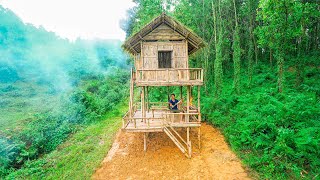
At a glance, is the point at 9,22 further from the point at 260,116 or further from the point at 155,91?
the point at 260,116

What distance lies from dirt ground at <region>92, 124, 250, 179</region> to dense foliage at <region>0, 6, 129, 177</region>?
7.40m

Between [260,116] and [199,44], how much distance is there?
649 cm

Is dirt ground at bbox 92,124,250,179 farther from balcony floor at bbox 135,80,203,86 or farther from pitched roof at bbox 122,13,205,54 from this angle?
pitched roof at bbox 122,13,205,54

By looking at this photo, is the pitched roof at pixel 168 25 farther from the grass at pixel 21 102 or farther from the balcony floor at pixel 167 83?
the grass at pixel 21 102

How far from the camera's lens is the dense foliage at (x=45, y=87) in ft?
53.9

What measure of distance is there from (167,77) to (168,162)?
539cm

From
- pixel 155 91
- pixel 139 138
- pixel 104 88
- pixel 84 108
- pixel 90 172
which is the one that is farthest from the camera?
pixel 104 88

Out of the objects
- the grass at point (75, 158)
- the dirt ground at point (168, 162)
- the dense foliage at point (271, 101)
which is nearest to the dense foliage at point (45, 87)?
the grass at point (75, 158)

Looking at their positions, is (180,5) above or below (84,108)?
above

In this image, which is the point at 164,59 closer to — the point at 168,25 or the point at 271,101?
the point at 168,25

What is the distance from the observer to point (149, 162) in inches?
470

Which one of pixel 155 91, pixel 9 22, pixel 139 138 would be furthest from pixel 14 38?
pixel 139 138

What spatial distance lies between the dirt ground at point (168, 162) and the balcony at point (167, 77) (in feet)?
15.4

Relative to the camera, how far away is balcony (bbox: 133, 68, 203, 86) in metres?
12.3
